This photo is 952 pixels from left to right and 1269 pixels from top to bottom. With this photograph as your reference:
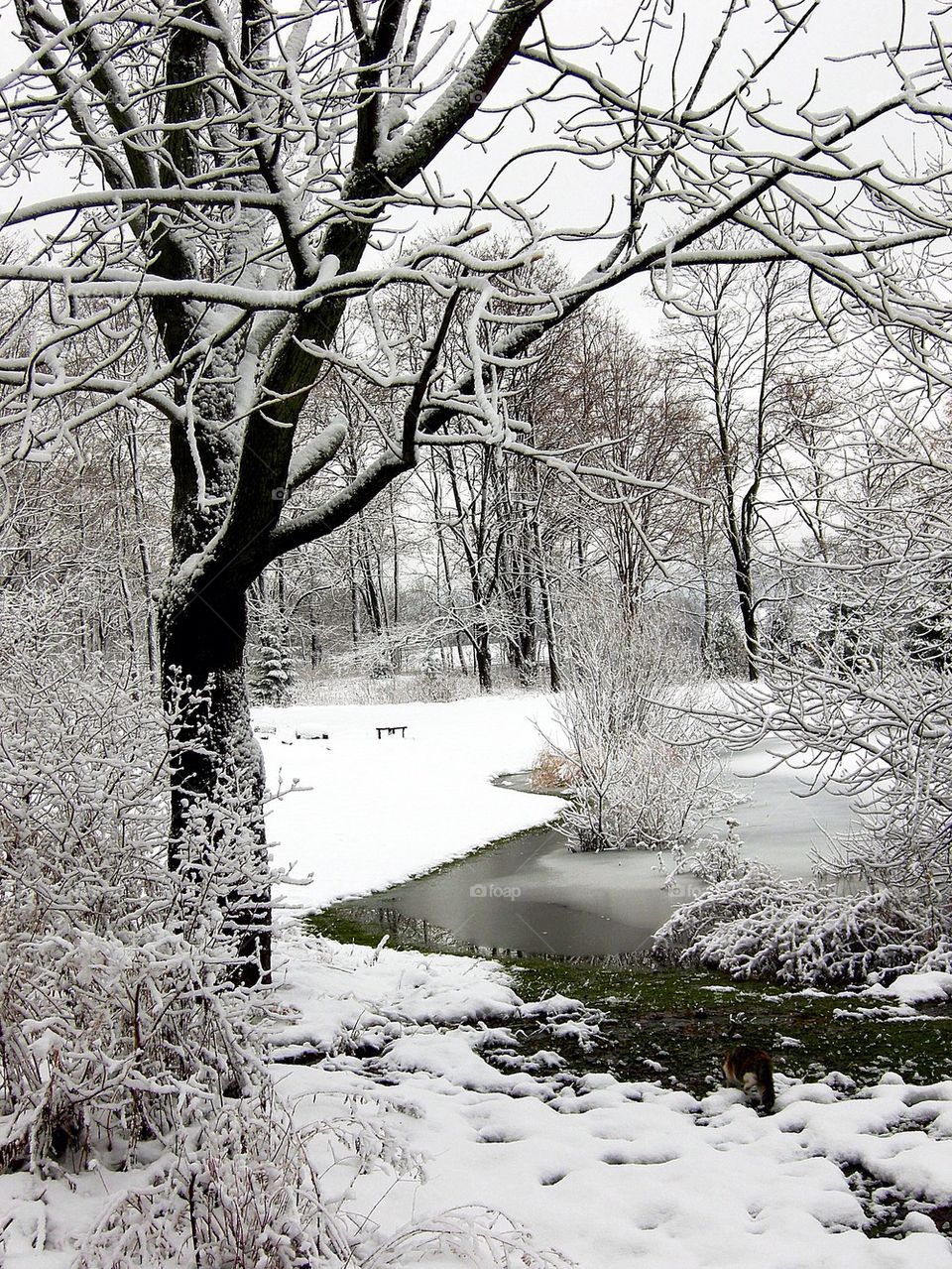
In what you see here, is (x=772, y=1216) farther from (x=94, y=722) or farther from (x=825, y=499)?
(x=825, y=499)

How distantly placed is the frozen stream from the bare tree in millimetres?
3422

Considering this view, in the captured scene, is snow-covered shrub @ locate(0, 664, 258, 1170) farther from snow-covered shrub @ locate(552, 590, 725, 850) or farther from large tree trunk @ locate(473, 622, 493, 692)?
large tree trunk @ locate(473, 622, 493, 692)

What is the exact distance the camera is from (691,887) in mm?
8172

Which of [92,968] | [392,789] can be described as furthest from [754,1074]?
[392,789]

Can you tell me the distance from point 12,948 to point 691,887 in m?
6.40

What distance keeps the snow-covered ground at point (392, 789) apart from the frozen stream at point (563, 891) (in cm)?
49

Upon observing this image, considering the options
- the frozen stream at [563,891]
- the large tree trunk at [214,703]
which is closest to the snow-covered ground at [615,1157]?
the large tree trunk at [214,703]

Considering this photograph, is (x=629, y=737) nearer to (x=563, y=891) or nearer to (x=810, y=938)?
(x=563, y=891)

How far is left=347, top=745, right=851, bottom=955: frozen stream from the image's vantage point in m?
7.07

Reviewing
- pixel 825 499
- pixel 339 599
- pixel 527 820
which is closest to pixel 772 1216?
pixel 825 499

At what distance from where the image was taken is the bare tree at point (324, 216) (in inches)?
116

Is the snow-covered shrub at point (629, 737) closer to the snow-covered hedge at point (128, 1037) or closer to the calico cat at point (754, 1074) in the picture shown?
the calico cat at point (754, 1074)

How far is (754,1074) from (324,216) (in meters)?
3.64

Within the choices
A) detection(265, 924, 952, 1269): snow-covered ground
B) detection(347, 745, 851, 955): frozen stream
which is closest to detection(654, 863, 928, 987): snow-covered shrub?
detection(347, 745, 851, 955): frozen stream
